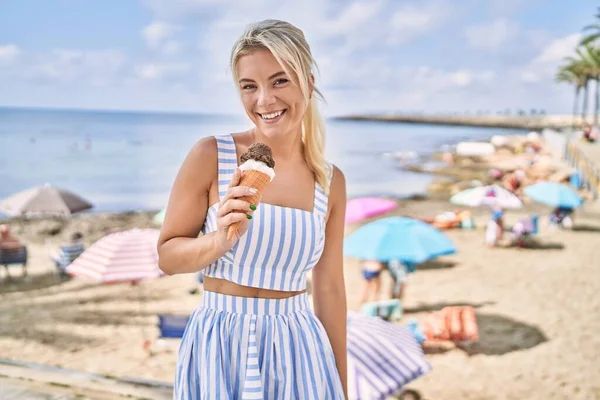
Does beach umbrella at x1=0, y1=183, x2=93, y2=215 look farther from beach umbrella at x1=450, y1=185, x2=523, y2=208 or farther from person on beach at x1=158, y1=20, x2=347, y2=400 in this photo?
person on beach at x1=158, y1=20, x2=347, y2=400

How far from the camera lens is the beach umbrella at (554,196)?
1396 centimetres

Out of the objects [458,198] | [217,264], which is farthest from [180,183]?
[458,198]

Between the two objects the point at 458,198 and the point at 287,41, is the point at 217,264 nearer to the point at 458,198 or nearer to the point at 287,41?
the point at 287,41

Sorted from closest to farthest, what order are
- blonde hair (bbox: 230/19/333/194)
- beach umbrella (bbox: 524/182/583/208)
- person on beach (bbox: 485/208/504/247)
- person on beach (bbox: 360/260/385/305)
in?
blonde hair (bbox: 230/19/333/194), person on beach (bbox: 360/260/385/305), person on beach (bbox: 485/208/504/247), beach umbrella (bbox: 524/182/583/208)

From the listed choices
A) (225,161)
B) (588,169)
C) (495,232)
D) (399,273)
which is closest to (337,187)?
(225,161)

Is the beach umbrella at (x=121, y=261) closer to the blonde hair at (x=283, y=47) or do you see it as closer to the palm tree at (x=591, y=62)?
the blonde hair at (x=283, y=47)

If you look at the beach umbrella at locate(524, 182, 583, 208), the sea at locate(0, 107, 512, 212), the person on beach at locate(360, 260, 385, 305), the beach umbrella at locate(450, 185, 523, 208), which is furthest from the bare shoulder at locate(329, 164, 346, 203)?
the sea at locate(0, 107, 512, 212)

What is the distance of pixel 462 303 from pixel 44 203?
8850 mm

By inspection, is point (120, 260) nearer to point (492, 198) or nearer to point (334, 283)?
Answer: point (334, 283)

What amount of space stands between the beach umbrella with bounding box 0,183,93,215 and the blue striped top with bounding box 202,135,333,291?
11.8m

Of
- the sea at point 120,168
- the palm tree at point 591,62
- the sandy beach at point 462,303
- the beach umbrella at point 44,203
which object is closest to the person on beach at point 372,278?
the sandy beach at point 462,303

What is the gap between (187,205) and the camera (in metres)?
1.81

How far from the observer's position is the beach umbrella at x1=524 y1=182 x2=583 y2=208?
1396 centimetres

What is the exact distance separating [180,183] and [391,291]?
819 centimetres
